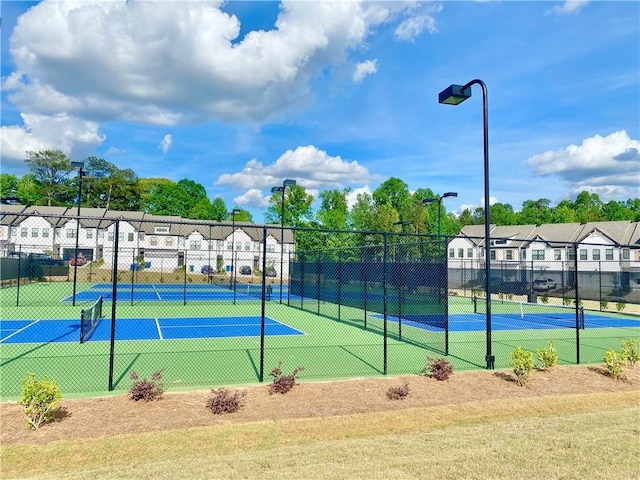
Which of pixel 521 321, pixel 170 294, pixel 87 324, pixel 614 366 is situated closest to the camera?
pixel 614 366

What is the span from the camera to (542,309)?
2347cm

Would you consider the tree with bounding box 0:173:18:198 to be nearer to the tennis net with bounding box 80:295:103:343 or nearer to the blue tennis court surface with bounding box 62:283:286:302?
the blue tennis court surface with bounding box 62:283:286:302

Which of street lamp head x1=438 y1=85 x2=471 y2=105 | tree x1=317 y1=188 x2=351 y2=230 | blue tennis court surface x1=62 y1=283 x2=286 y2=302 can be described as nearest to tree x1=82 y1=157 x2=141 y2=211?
tree x1=317 y1=188 x2=351 y2=230

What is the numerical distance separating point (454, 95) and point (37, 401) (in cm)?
863

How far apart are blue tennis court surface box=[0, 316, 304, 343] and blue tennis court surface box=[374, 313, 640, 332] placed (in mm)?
5155

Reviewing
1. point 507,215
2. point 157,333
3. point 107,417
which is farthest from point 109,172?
point 107,417

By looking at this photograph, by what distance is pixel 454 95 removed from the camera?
910 cm

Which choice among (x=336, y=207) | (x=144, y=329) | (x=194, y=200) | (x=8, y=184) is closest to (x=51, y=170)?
(x=8, y=184)

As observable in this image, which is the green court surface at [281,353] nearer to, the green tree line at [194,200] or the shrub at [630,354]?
the shrub at [630,354]

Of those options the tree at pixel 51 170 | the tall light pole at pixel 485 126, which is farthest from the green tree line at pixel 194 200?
the tall light pole at pixel 485 126

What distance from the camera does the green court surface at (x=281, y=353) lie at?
8.42m

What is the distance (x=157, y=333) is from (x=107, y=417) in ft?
27.5

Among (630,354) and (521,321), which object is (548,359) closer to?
(630,354)

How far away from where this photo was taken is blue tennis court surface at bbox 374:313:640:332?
16.4 m
